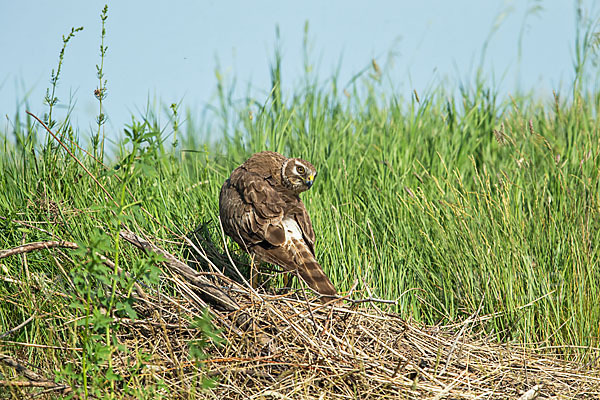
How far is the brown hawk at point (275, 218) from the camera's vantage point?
4.20 m

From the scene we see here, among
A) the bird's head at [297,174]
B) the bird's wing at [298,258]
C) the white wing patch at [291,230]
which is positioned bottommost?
the bird's wing at [298,258]

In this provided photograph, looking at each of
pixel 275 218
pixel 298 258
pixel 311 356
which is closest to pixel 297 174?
pixel 275 218

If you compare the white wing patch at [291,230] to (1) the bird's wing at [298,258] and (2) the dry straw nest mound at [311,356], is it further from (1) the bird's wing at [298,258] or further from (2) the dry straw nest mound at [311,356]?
(2) the dry straw nest mound at [311,356]

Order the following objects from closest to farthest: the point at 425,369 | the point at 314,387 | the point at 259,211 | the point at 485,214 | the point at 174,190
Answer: the point at 314,387 → the point at 425,369 → the point at 259,211 → the point at 485,214 → the point at 174,190

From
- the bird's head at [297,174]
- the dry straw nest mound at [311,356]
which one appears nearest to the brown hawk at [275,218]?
the bird's head at [297,174]

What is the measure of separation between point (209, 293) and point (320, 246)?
4.59 ft

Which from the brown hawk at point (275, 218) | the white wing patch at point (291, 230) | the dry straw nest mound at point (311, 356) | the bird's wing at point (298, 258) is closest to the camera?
the dry straw nest mound at point (311, 356)

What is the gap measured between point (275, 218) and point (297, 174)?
46 centimetres

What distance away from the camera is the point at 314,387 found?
3.46 meters

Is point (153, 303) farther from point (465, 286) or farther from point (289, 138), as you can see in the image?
point (289, 138)

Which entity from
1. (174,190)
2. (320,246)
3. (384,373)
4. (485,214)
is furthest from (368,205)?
(384,373)

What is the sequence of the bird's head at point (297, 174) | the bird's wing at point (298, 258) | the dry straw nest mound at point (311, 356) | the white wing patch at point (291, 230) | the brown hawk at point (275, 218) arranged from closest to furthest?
the dry straw nest mound at point (311, 356), the bird's wing at point (298, 258), the brown hawk at point (275, 218), the white wing patch at point (291, 230), the bird's head at point (297, 174)

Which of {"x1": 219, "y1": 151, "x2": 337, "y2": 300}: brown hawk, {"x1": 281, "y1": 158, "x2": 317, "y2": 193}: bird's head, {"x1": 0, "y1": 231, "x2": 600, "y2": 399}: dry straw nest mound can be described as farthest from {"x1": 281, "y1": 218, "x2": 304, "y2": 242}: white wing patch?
{"x1": 0, "y1": 231, "x2": 600, "y2": 399}: dry straw nest mound

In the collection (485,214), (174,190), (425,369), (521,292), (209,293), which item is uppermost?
(174,190)
